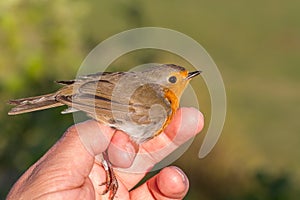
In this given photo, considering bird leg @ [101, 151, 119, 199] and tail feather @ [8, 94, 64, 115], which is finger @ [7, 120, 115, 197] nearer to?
bird leg @ [101, 151, 119, 199]

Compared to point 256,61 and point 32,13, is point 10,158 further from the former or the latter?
point 256,61

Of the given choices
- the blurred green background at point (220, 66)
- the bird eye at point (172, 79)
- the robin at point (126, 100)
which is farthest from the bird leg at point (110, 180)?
the blurred green background at point (220, 66)

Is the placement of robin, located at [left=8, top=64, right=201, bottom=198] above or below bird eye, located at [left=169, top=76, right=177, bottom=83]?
below

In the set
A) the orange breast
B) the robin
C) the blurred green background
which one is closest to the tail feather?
the robin

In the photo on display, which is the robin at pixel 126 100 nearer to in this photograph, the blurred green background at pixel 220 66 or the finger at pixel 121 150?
the finger at pixel 121 150

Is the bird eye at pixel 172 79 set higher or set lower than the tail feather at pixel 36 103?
higher
